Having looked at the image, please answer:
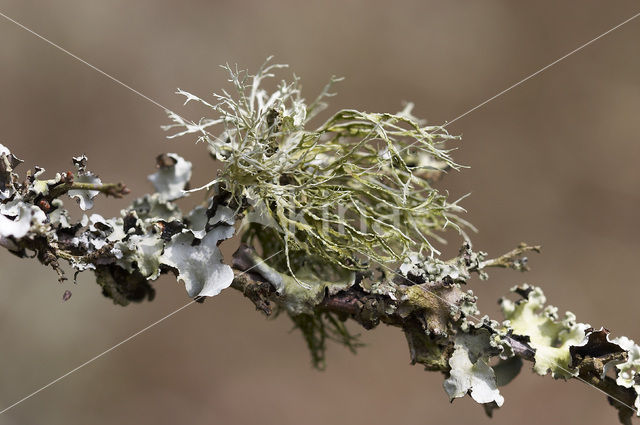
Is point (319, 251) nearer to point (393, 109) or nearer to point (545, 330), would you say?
point (545, 330)

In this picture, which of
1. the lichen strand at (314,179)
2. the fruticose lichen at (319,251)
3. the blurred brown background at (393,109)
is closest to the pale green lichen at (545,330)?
the fruticose lichen at (319,251)

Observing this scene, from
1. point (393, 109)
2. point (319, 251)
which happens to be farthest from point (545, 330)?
point (393, 109)

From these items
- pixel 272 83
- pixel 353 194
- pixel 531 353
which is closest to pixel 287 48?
pixel 272 83

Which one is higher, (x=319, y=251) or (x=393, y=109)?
(x=393, y=109)

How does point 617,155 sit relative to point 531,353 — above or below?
above

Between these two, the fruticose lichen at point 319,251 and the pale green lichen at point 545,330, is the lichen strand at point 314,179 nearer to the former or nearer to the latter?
the fruticose lichen at point 319,251

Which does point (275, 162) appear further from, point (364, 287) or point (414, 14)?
point (414, 14)

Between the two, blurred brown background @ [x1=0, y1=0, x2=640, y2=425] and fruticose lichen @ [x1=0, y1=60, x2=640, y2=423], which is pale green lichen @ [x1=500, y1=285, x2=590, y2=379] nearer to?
fruticose lichen @ [x1=0, y1=60, x2=640, y2=423]

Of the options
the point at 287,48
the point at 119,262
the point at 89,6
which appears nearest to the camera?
the point at 119,262
